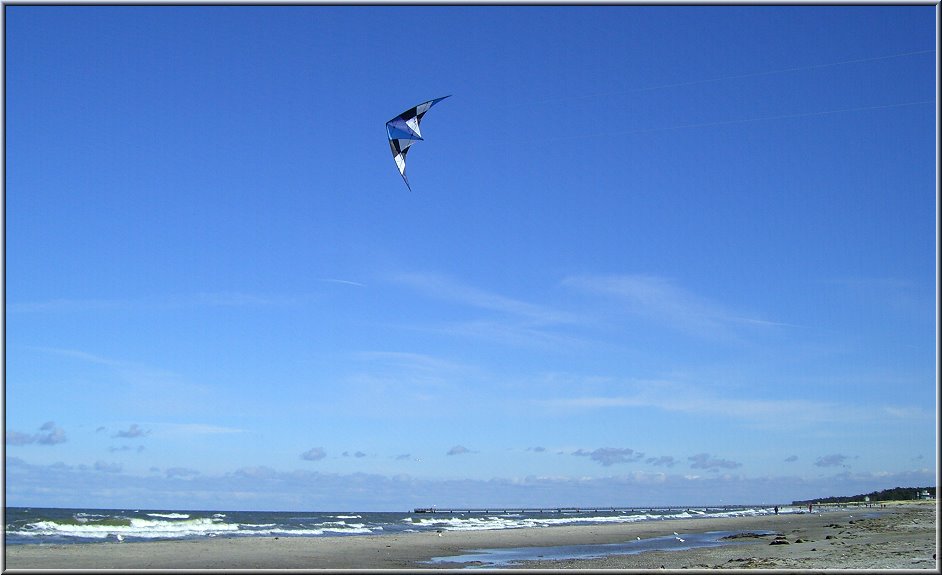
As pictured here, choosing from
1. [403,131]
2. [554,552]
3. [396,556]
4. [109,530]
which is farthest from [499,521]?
[403,131]

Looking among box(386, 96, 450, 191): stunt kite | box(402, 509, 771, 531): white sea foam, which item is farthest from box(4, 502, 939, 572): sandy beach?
box(402, 509, 771, 531): white sea foam

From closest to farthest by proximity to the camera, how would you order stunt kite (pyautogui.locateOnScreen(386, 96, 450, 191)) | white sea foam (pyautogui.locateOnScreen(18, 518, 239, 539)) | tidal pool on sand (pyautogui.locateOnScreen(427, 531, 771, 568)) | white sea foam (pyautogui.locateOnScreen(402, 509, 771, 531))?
stunt kite (pyautogui.locateOnScreen(386, 96, 450, 191)), tidal pool on sand (pyautogui.locateOnScreen(427, 531, 771, 568)), white sea foam (pyautogui.locateOnScreen(18, 518, 239, 539)), white sea foam (pyautogui.locateOnScreen(402, 509, 771, 531))

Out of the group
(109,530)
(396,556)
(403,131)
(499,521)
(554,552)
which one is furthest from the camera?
(499,521)

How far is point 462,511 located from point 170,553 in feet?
240

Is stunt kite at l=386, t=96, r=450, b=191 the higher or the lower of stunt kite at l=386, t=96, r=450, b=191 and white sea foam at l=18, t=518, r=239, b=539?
the higher

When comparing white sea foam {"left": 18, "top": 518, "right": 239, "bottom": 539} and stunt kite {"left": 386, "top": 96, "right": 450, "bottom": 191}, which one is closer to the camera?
stunt kite {"left": 386, "top": 96, "right": 450, "bottom": 191}

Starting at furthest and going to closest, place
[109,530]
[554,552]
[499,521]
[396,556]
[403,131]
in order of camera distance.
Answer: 1. [499,521]
2. [109,530]
3. [554,552]
4. [396,556]
5. [403,131]

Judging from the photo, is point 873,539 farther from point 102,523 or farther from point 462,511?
point 462,511

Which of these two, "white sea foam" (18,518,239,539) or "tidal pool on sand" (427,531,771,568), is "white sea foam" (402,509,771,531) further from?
"tidal pool on sand" (427,531,771,568)

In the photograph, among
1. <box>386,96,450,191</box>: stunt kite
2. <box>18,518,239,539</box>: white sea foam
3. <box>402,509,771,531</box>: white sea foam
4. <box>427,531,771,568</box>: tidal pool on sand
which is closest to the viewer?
<box>386,96,450,191</box>: stunt kite

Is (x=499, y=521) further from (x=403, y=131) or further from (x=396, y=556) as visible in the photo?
(x=403, y=131)

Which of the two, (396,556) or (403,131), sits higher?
(403,131)

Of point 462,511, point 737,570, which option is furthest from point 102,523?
point 462,511

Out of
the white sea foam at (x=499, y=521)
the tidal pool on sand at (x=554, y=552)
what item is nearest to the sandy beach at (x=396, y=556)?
the tidal pool on sand at (x=554, y=552)
